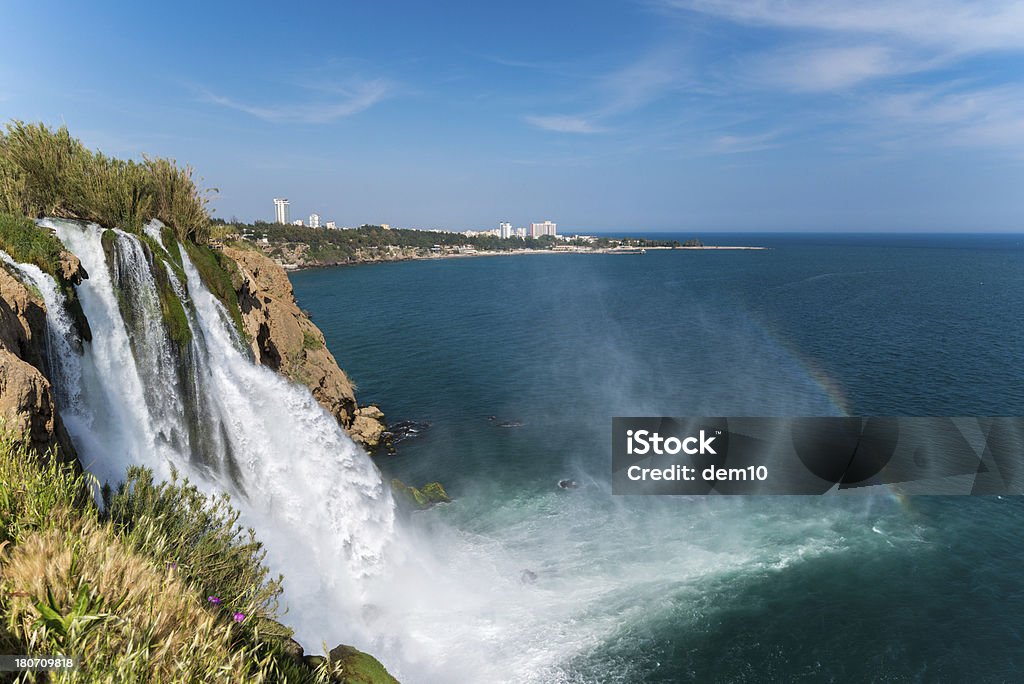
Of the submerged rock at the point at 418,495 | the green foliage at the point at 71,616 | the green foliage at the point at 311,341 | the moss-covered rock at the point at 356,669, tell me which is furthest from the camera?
the green foliage at the point at 311,341

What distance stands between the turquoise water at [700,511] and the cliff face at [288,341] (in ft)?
12.7

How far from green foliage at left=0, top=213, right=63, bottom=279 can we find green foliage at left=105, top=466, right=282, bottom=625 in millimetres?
7169

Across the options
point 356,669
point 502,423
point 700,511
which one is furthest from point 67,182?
A: point 700,511

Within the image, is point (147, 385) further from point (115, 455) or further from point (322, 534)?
point (322, 534)

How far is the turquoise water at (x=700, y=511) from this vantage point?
17.2 metres

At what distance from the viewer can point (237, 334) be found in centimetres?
2052

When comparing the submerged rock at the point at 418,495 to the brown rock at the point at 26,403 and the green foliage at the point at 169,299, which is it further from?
the brown rock at the point at 26,403

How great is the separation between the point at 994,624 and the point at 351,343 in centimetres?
4890

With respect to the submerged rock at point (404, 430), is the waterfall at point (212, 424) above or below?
above

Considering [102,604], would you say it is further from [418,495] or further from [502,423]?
[502,423]

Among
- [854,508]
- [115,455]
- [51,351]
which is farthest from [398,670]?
[854,508]

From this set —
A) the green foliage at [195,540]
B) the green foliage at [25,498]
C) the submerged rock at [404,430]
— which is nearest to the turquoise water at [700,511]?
the submerged rock at [404,430]

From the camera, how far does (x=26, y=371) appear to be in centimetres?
887

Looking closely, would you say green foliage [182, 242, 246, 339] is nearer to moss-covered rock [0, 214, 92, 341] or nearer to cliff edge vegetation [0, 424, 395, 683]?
moss-covered rock [0, 214, 92, 341]
